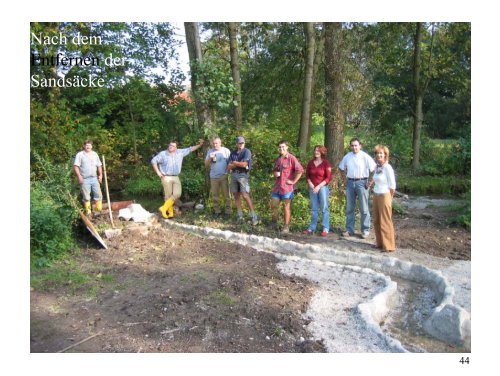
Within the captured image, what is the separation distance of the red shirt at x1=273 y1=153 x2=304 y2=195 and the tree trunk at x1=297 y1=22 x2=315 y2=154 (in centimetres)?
439

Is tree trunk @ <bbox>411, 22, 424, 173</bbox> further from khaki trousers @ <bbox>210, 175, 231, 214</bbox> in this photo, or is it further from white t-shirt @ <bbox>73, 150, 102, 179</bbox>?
white t-shirt @ <bbox>73, 150, 102, 179</bbox>

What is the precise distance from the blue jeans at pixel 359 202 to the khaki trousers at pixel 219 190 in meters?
2.43

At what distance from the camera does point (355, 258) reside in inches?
239

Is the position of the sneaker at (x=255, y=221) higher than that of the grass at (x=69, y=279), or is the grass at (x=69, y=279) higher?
the sneaker at (x=255, y=221)

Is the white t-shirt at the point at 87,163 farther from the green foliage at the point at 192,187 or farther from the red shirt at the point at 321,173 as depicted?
the red shirt at the point at 321,173

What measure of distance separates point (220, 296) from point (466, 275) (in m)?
3.13

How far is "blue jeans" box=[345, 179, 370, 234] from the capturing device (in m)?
6.82

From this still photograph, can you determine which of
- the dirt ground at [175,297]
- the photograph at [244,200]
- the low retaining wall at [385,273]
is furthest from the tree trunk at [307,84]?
the dirt ground at [175,297]

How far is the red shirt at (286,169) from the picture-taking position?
7152 millimetres

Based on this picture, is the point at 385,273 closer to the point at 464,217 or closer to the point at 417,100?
the point at 464,217

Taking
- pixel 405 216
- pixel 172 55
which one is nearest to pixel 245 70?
pixel 172 55

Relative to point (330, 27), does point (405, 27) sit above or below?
above

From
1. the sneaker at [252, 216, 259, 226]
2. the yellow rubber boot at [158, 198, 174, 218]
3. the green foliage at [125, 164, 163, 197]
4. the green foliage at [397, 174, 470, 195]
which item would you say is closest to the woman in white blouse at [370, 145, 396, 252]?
the sneaker at [252, 216, 259, 226]

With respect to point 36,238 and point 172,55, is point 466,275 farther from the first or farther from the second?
point 172,55
